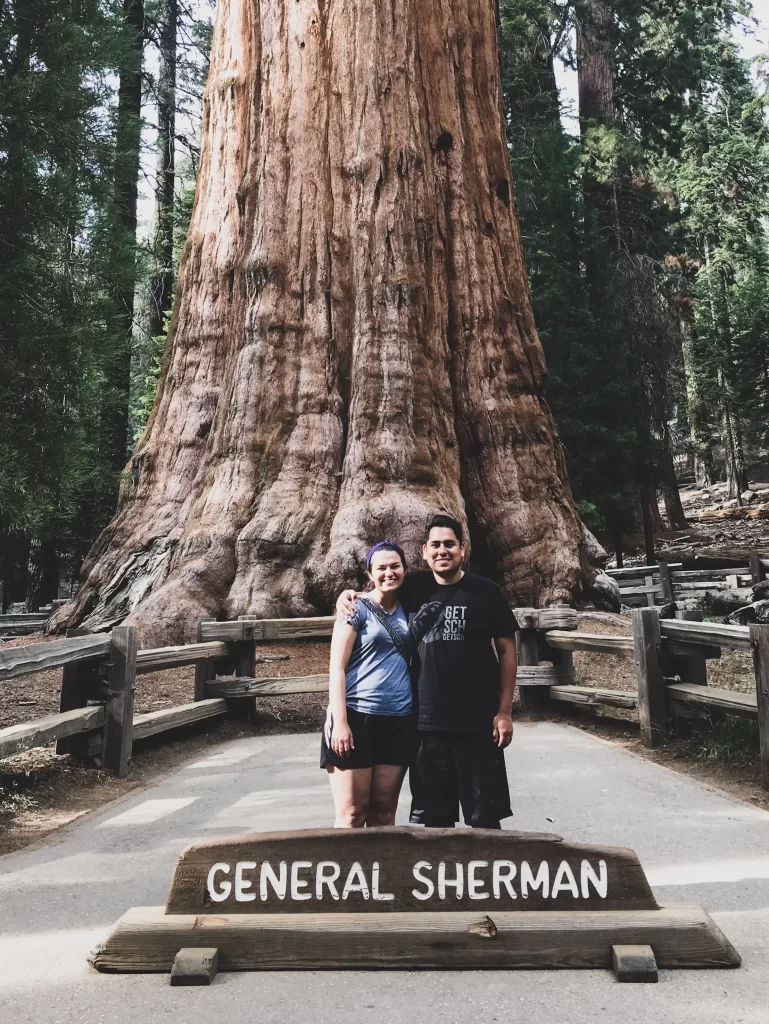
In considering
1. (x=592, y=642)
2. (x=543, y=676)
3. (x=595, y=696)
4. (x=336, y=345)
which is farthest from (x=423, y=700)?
(x=336, y=345)

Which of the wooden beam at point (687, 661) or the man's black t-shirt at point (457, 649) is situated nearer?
the man's black t-shirt at point (457, 649)

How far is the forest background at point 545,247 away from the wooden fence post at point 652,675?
19.4 feet

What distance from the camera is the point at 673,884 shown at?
12.2 ft

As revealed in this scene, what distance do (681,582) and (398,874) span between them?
17.3 meters

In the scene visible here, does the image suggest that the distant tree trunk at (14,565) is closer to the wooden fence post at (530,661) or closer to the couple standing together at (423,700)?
the wooden fence post at (530,661)

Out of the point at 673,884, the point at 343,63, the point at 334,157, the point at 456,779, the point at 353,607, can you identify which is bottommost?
the point at 673,884

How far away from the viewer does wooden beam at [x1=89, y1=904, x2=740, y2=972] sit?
2.89 metres

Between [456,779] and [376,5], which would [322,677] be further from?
[376,5]

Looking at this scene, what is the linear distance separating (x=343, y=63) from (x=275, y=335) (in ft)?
12.5

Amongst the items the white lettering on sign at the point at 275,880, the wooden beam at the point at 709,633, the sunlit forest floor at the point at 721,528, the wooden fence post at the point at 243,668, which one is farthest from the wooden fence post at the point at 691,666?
the sunlit forest floor at the point at 721,528

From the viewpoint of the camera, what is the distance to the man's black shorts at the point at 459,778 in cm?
333

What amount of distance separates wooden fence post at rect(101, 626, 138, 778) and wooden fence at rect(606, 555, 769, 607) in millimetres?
12251

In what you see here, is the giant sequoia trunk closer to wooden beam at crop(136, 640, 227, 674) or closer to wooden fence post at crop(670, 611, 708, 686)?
wooden beam at crop(136, 640, 227, 674)

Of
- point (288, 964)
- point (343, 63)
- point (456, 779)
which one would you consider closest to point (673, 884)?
point (456, 779)
